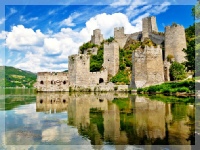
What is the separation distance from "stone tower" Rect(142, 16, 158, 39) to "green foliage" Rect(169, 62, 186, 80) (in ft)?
36.3

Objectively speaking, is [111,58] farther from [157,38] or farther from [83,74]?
[157,38]

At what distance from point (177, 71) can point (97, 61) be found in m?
13.9

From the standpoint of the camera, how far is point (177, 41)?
37.2 metres

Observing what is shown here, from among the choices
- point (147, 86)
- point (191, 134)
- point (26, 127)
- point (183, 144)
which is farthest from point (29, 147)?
point (147, 86)

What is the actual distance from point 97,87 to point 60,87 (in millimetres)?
6293

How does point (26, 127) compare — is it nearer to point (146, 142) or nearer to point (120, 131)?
point (120, 131)

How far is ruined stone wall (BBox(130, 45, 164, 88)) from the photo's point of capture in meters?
33.0

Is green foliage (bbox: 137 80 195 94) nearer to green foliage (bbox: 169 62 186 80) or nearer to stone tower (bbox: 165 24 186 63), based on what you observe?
green foliage (bbox: 169 62 186 80)

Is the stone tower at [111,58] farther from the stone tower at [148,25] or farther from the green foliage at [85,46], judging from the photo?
the stone tower at [148,25]

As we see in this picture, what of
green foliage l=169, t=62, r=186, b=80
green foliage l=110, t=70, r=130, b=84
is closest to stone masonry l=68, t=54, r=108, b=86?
green foliage l=110, t=70, r=130, b=84

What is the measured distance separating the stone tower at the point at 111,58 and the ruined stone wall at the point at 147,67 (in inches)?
215

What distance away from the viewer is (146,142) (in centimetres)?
680

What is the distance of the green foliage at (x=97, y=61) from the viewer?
4053cm

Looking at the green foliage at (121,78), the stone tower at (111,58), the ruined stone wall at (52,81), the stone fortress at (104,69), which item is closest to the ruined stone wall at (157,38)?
the stone fortress at (104,69)
